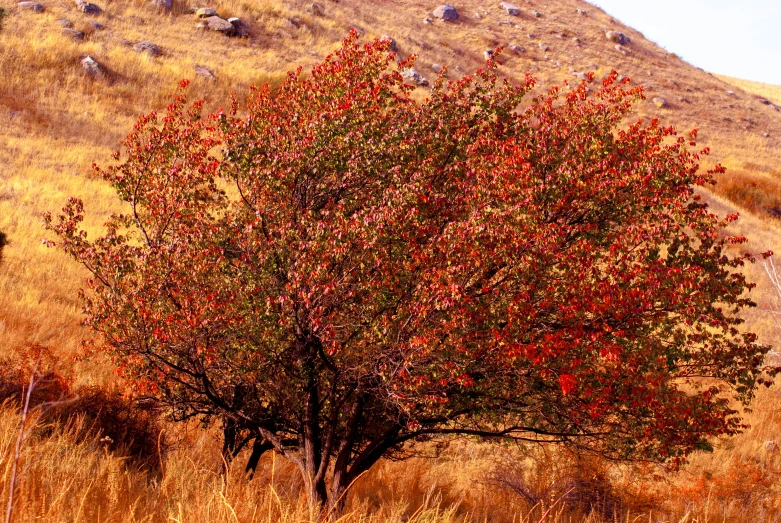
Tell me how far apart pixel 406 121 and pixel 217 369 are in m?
4.05

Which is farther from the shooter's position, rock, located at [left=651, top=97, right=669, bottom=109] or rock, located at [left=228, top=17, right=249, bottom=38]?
rock, located at [left=651, top=97, right=669, bottom=109]

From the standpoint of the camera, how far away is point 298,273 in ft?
24.1

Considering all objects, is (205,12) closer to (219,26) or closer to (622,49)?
(219,26)

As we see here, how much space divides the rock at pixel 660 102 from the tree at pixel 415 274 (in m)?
55.0

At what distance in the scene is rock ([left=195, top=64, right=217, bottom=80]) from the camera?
1470 inches

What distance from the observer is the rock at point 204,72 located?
123 ft

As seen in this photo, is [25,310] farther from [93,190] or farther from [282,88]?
[93,190]

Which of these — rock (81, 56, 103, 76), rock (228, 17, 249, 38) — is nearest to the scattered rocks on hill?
rock (228, 17, 249, 38)

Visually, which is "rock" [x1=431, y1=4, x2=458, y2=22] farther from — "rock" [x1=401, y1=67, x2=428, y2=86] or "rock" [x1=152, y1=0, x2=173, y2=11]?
"rock" [x1=152, y1=0, x2=173, y2=11]

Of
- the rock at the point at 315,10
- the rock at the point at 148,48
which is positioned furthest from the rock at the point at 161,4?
the rock at the point at 315,10

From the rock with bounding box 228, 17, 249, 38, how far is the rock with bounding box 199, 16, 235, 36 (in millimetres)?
277

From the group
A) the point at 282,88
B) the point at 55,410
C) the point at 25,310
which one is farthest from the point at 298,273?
the point at 25,310

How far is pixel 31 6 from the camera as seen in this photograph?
132ft

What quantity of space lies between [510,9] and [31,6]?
50492 millimetres
